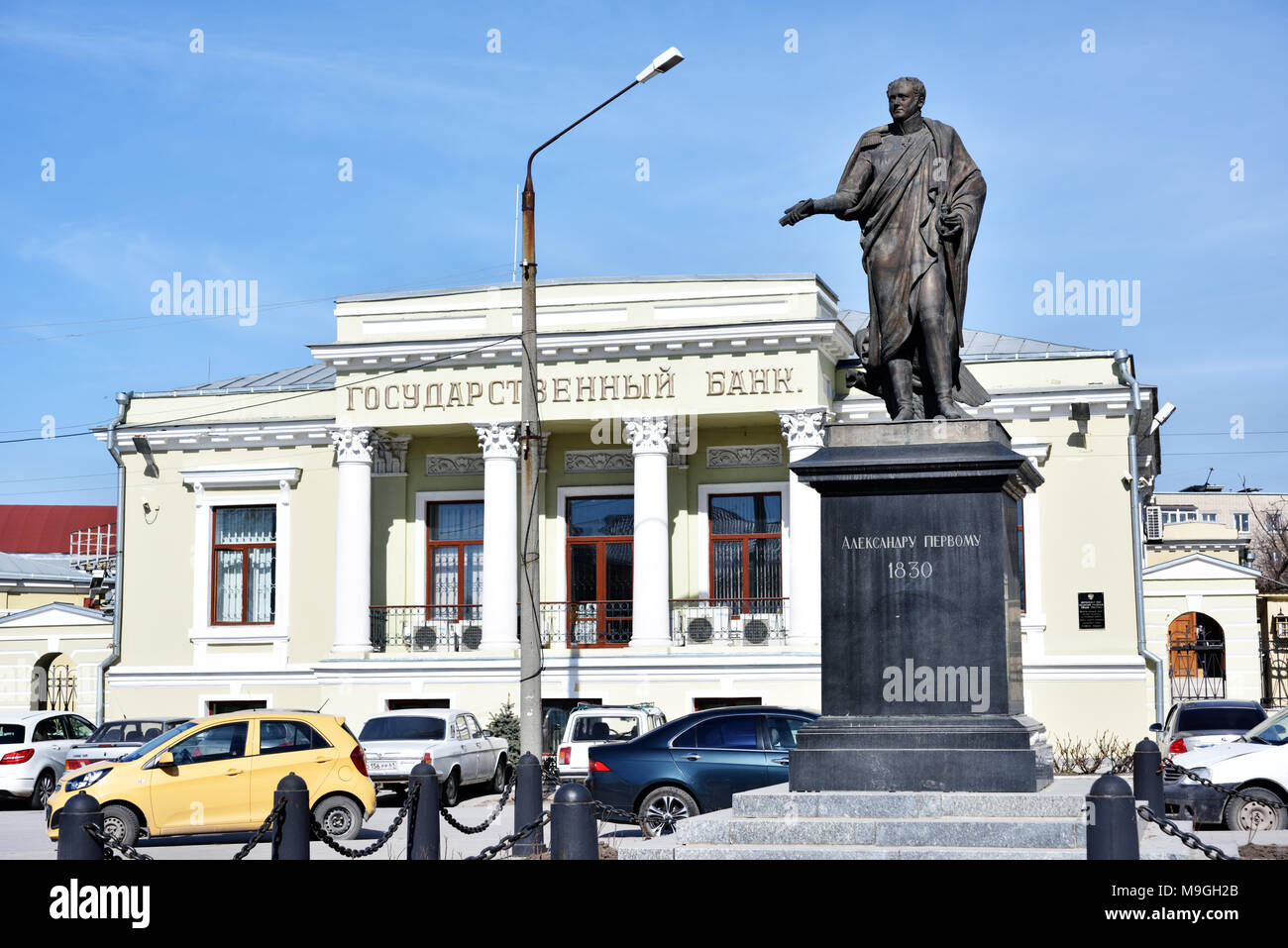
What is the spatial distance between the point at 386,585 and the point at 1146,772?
72.9ft

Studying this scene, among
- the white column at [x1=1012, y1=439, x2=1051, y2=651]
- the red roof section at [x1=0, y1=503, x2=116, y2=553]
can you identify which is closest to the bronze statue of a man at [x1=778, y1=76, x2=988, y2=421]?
the white column at [x1=1012, y1=439, x2=1051, y2=651]

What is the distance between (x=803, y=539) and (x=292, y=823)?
61.8 feet

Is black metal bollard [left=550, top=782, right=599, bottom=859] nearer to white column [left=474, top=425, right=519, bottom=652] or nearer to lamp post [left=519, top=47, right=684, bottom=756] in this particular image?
lamp post [left=519, top=47, right=684, bottom=756]

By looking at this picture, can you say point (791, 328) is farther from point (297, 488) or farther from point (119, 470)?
point (119, 470)

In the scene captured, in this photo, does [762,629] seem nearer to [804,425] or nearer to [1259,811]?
[804,425]

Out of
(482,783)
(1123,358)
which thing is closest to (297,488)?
(482,783)

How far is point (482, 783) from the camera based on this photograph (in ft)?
85.5

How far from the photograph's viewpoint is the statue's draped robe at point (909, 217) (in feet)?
36.7

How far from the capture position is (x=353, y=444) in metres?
30.9

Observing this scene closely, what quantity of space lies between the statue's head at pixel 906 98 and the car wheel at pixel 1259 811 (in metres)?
9.48

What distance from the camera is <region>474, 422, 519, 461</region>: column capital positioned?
30.2 meters

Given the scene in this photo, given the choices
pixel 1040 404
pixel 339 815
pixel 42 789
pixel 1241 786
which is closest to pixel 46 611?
pixel 42 789

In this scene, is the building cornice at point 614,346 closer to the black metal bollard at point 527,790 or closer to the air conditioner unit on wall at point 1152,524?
the black metal bollard at point 527,790

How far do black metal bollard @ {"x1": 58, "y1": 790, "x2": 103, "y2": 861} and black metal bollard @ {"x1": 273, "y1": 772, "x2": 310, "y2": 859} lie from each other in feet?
8.13
